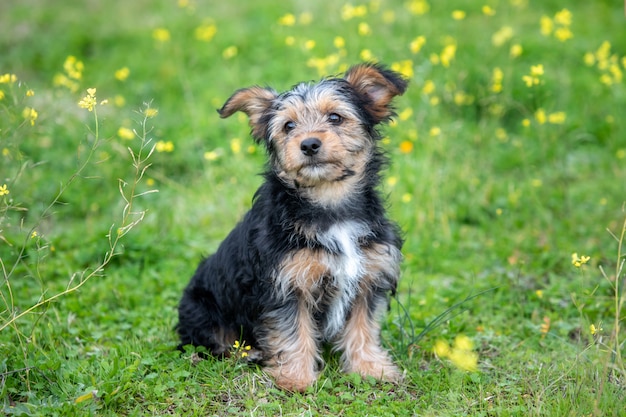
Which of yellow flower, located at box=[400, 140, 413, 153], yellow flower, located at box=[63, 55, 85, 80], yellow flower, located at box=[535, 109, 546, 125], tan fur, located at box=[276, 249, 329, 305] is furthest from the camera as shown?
yellow flower, located at box=[400, 140, 413, 153]

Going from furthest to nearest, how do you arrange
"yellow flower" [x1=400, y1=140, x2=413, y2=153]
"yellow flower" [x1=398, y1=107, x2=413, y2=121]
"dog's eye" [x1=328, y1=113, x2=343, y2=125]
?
"yellow flower" [x1=400, y1=140, x2=413, y2=153] → "yellow flower" [x1=398, y1=107, x2=413, y2=121] → "dog's eye" [x1=328, y1=113, x2=343, y2=125]

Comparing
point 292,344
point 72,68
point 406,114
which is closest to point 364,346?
point 292,344

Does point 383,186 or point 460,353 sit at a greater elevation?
point 383,186

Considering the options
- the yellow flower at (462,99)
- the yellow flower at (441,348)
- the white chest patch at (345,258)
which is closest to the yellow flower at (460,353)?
the yellow flower at (441,348)

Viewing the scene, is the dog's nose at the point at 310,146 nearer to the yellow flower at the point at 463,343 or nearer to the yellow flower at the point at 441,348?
the yellow flower at the point at 463,343

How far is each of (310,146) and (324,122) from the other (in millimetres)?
319

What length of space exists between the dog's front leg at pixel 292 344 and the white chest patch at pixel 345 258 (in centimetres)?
22

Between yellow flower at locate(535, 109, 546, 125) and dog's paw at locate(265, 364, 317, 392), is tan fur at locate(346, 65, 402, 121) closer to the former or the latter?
dog's paw at locate(265, 364, 317, 392)

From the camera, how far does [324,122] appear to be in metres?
4.46

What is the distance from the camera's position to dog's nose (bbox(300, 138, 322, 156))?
420 centimetres

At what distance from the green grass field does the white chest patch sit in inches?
22.7

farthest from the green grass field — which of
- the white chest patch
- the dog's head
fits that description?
the dog's head

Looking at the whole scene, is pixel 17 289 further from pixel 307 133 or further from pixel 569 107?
pixel 569 107

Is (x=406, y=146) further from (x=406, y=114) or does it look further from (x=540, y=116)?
(x=540, y=116)
